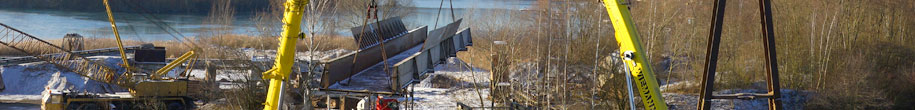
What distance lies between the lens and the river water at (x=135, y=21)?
53.2 m

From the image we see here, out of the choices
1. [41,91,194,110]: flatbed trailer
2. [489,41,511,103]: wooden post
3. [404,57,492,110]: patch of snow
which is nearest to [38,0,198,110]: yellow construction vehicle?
[41,91,194,110]: flatbed trailer

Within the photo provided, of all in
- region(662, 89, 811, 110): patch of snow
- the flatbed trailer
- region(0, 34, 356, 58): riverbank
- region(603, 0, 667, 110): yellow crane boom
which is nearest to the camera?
region(603, 0, 667, 110): yellow crane boom

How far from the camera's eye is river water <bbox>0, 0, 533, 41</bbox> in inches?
2096

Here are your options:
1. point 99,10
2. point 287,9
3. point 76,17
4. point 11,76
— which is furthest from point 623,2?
point 99,10

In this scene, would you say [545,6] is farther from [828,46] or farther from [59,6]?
[59,6]

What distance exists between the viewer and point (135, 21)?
63000 millimetres

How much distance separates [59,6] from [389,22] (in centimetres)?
5643

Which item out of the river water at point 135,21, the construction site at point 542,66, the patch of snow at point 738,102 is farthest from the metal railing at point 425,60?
the river water at point 135,21

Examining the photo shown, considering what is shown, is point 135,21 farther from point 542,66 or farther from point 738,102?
point 738,102

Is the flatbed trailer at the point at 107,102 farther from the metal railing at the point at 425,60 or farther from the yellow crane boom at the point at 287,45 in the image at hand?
the yellow crane boom at the point at 287,45

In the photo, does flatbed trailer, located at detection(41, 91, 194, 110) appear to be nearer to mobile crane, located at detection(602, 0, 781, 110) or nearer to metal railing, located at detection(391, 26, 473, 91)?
metal railing, located at detection(391, 26, 473, 91)

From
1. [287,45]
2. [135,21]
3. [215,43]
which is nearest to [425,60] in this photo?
[287,45]

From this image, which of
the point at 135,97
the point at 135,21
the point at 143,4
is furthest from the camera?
the point at 143,4

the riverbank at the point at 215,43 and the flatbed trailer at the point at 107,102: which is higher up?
the riverbank at the point at 215,43
